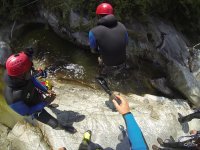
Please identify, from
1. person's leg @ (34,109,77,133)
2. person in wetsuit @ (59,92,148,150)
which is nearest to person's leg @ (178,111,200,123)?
person's leg @ (34,109,77,133)

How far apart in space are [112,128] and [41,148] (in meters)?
2.00

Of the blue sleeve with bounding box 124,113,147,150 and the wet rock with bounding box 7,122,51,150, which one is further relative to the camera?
the wet rock with bounding box 7,122,51,150

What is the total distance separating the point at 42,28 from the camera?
446 inches

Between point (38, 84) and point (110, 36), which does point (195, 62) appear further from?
point (38, 84)

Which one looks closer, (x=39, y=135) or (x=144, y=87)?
(x=39, y=135)

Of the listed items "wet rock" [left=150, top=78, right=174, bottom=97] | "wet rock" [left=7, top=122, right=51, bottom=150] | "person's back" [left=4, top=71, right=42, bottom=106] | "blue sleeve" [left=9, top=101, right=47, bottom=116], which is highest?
"person's back" [left=4, top=71, right=42, bottom=106]

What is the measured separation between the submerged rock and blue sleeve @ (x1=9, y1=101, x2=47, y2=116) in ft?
4.62

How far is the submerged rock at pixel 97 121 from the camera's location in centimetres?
777

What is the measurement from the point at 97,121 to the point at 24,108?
2.64 metres

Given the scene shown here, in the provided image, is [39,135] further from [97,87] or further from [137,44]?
[137,44]

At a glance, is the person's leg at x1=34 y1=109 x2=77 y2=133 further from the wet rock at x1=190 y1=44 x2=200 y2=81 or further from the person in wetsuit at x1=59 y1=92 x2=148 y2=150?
the wet rock at x1=190 y1=44 x2=200 y2=81

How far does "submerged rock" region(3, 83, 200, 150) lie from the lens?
7770 mm

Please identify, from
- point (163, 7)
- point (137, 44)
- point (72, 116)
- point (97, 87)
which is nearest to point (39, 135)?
point (72, 116)

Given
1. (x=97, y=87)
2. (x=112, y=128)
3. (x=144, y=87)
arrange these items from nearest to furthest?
(x=112, y=128)
(x=97, y=87)
(x=144, y=87)
